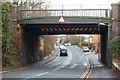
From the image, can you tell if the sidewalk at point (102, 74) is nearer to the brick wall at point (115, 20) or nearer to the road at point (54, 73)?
the road at point (54, 73)

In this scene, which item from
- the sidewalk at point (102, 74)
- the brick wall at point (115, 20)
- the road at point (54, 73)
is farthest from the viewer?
the brick wall at point (115, 20)

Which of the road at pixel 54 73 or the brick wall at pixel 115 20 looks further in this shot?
the brick wall at pixel 115 20

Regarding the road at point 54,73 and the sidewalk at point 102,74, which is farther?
the sidewalk at point 102,74

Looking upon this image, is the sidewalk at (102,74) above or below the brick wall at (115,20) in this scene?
below

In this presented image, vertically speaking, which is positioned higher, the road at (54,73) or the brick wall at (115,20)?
the brick wall at (115,20)

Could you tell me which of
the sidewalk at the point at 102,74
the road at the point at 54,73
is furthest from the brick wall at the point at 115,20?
the road at the point at 54,73

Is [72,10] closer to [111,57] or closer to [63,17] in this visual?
[63,17]

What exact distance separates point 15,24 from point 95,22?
10.2m

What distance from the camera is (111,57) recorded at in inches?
1097

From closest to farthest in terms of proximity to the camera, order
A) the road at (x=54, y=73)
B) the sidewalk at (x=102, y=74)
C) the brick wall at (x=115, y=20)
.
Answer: the road at (x=54, y=73) → the sidewalk at (x=102, y=74) → the brick wall at (x=115, y=20)

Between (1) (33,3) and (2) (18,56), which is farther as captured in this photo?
(1) (33,3)

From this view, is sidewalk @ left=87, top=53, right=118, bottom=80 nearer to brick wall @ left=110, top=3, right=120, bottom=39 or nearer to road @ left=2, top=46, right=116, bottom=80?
road @ left=2, top=46, right=116, bottom=80

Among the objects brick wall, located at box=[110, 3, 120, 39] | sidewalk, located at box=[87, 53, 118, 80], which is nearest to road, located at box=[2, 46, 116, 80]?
sidewalk, located at box=[87, 53, 118, 80]

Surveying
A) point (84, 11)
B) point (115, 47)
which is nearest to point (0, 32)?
point (84, 11)
